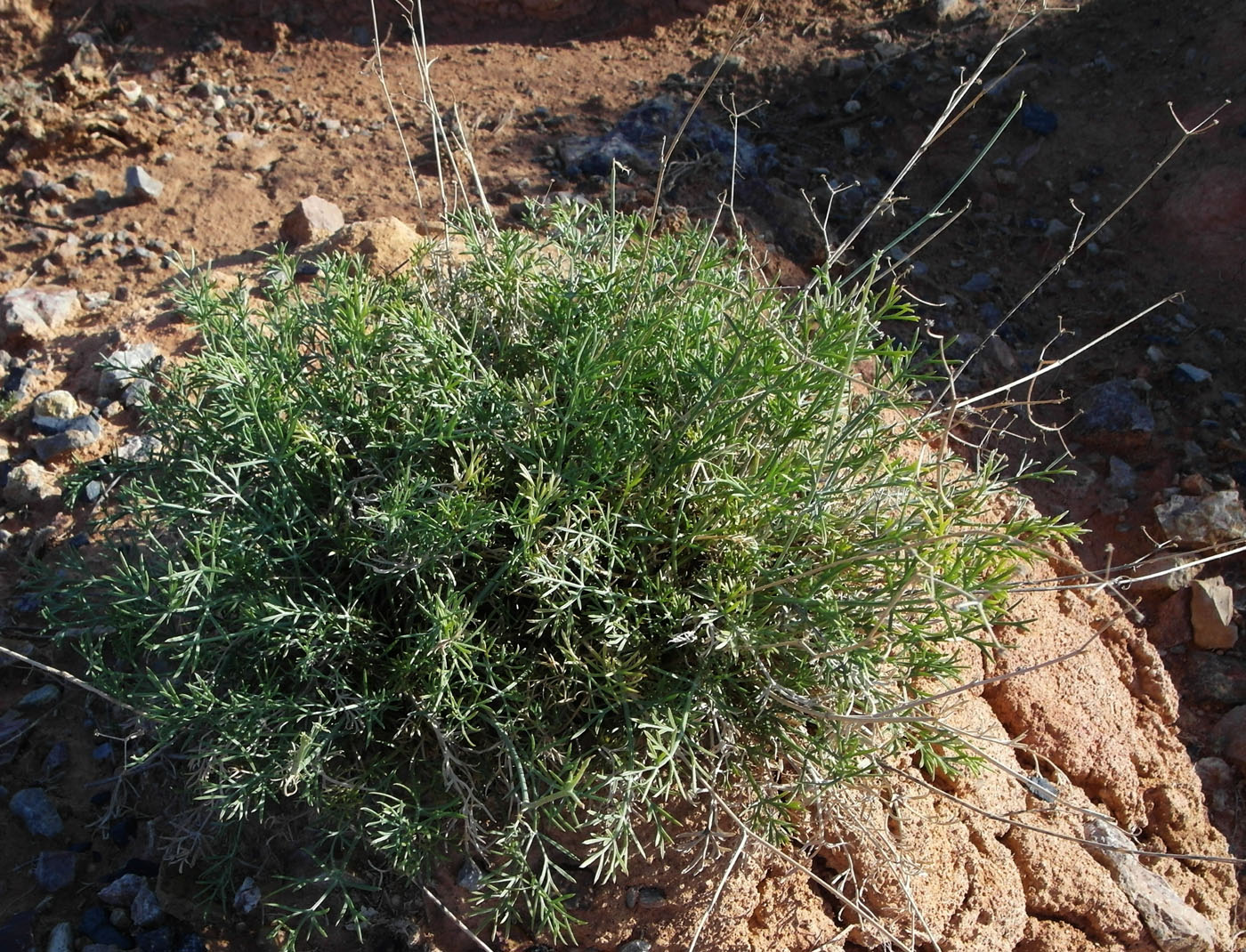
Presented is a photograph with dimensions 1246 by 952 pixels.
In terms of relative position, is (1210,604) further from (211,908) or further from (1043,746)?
(211,908)

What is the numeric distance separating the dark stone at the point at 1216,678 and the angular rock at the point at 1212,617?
0.04 m

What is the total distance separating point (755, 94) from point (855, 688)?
3.83 m

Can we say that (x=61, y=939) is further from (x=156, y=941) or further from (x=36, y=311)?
(x=36, y=311)

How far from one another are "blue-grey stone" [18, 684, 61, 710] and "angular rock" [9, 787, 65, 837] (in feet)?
0.83

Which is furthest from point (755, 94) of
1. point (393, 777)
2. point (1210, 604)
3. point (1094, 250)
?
point (393, 777)

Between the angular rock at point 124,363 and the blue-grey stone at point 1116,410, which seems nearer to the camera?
the angular rock at point 124,363

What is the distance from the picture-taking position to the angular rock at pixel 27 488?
3.13 meters

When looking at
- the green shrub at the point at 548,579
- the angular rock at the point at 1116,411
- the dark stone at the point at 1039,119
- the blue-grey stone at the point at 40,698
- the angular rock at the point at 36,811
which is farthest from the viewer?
the dark stone at the point at 1039,119

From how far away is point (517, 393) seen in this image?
2.19m

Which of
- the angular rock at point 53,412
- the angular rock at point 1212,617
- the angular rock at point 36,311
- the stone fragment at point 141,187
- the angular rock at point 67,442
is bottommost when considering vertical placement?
the angular rock at point 1212,617

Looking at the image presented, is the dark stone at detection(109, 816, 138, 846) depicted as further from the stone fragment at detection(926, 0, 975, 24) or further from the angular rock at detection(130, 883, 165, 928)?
the stone fragment at detection(926, 0, 975, 24)

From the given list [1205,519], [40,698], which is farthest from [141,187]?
[1205,519]

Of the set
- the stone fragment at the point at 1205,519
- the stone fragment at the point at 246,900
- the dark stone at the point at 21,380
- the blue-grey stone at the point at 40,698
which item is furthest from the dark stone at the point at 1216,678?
the dark stone at the point at 21,380

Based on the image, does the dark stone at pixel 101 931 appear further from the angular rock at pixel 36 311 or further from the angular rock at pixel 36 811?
the angular rock at pixel 36 311
